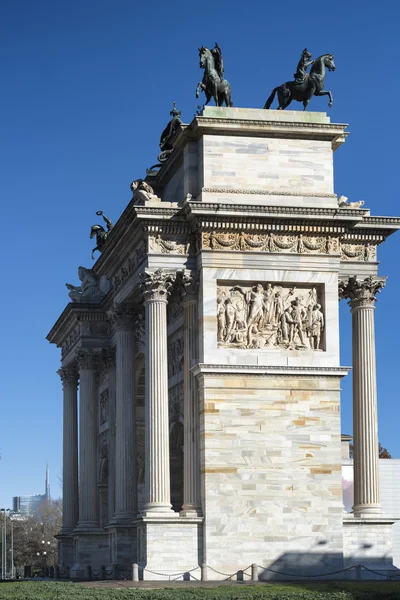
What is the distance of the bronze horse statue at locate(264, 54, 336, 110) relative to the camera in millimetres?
54531

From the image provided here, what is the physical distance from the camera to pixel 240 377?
169 ft

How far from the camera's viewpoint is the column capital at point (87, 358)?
68625 mm

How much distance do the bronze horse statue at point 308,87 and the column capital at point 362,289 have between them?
6.82 m

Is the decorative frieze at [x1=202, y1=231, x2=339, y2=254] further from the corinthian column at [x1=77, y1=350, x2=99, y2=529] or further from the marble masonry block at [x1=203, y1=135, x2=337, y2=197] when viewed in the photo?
the corinthian column at [x1=77, y1=350, x2=99, y2=529]

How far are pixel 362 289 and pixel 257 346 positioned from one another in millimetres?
5301

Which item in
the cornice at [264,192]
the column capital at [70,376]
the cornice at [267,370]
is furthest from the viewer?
the column capital at [70,376]

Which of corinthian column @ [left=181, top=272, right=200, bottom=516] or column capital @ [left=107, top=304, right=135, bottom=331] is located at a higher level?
column capital @ [left=107, top=304, right=135, bottom=331]

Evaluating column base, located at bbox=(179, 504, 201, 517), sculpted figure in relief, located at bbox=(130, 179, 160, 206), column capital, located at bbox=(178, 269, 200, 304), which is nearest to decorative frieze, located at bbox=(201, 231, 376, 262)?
column capital, located at bbox=(178, 269, 200, 304)

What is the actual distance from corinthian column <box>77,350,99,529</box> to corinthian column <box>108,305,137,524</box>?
316 inches

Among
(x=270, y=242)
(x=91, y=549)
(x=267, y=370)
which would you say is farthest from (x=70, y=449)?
(x=270, y=242)

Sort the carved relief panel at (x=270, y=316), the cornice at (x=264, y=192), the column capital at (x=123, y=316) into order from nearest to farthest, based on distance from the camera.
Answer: the carved relief panel at (x=270, y=316) < the cornice at (x=264, y=192) < the column capital at (x=123, y=316)

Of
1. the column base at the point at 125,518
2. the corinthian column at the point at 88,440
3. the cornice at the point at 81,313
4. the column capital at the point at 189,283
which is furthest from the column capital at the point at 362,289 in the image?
the corinthian column at the point at 88,440

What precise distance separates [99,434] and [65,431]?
3.16 meters

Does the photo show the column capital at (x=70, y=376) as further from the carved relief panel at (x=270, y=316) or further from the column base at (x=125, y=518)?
the carved relief panel at (x=270, y=316)
